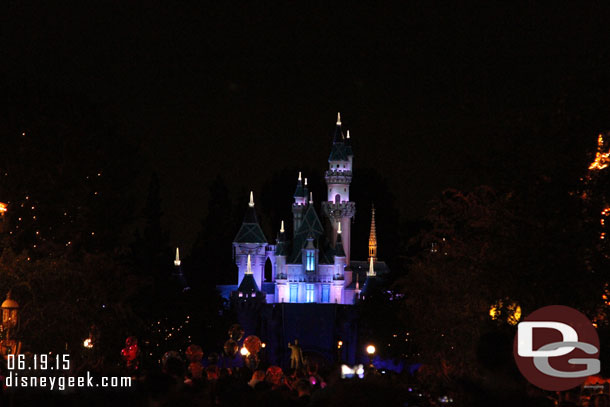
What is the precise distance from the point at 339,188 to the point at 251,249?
35.4ft

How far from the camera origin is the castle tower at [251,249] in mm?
93062

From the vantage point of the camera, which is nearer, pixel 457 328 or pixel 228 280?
pixel 457 328

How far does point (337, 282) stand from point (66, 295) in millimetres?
66395

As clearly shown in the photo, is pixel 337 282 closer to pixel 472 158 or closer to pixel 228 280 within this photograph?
pixel 228 280

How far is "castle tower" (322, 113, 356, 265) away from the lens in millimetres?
97000

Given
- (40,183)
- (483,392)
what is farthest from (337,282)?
(483,392)

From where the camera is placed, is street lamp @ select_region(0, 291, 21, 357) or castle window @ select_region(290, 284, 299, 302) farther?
castle window @ select_region(290, 284, 299, 302)

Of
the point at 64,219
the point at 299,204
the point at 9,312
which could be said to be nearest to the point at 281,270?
the point at 299,204

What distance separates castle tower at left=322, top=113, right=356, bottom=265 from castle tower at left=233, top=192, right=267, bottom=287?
691cm

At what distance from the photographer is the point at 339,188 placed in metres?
98.5

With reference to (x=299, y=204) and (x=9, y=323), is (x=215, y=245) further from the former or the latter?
(x=9, y=323)

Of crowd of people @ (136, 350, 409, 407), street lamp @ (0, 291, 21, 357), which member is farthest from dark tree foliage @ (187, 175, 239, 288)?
crowd of people @ (136, 350, 409, 407)

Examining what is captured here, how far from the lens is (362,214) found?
346 ft

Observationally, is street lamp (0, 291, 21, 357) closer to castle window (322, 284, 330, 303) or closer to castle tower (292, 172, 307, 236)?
castle window (322, 284, 330, 303)
